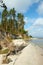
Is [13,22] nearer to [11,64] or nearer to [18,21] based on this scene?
[18,21]

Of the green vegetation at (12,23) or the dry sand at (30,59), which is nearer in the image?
the dry sand at (30,59)

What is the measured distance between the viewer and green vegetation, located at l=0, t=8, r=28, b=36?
9662 cm

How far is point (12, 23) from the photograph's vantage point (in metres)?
104

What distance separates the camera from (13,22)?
104 meters

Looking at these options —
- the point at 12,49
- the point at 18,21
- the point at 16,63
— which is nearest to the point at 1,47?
the point at 12,49

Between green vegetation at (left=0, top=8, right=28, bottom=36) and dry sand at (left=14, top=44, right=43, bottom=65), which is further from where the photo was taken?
green vegetation at (left=0, top=8, right=28, bottom=36)

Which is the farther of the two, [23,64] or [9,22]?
[9,22]

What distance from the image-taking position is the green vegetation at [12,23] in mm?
96625

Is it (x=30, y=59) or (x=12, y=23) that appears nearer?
(x=30, y=59)

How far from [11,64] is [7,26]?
77826mm

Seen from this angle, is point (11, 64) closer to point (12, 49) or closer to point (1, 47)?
point (12, 49)

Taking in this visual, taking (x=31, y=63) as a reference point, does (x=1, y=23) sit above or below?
above

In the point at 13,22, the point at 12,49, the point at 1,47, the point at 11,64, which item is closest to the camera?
the point at 11,64

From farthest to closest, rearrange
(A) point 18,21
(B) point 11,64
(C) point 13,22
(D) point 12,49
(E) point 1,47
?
(A) point 18,21
(C) point 13,22
(E) point 1,47
(D) point 12,49
(B) point 11,64
